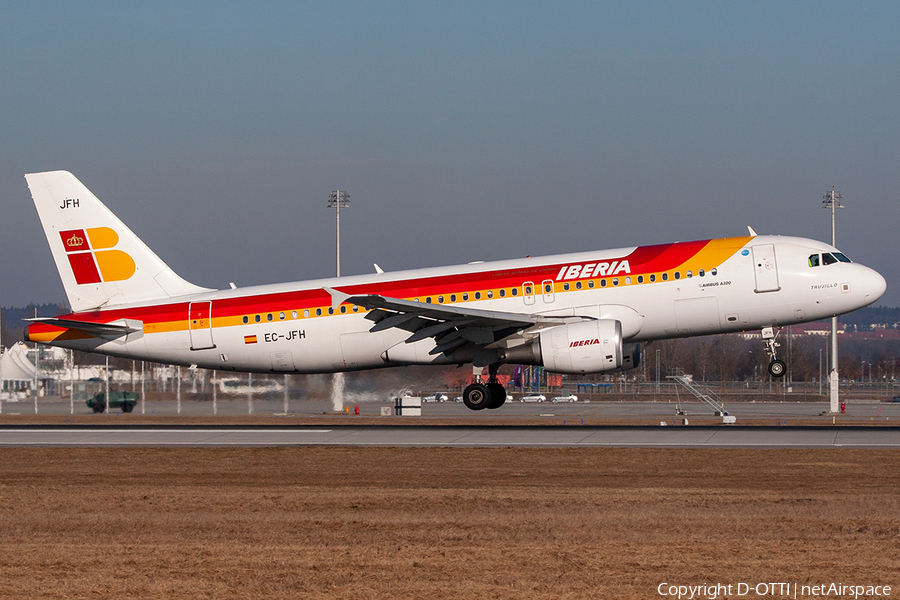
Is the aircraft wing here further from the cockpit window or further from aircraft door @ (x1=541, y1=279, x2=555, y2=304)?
the cockpit window

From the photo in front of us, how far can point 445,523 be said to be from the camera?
18594mm

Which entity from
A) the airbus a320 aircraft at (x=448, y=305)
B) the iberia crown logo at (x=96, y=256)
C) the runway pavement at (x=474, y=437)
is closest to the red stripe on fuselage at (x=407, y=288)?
the airbus a320 aircraft at (x=448, y=305)

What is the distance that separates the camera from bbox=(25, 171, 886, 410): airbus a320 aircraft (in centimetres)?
3253

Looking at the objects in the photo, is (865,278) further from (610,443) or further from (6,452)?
(6,452)

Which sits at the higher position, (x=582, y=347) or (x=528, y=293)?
(x=528, y=293)

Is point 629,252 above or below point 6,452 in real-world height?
above

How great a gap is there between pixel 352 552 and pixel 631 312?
19121mm

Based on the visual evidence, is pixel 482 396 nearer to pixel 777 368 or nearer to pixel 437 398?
pixel 777 368

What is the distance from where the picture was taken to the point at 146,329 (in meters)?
36.7

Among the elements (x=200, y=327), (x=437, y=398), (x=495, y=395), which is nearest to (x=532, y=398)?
(x=437, y=398)

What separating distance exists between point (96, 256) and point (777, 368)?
961 inches

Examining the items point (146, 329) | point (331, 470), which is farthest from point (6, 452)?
point (331, 470)

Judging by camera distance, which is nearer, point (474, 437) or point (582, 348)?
point (582, 348)

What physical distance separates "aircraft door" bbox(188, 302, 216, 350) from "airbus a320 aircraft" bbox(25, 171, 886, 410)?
50 millimetres
